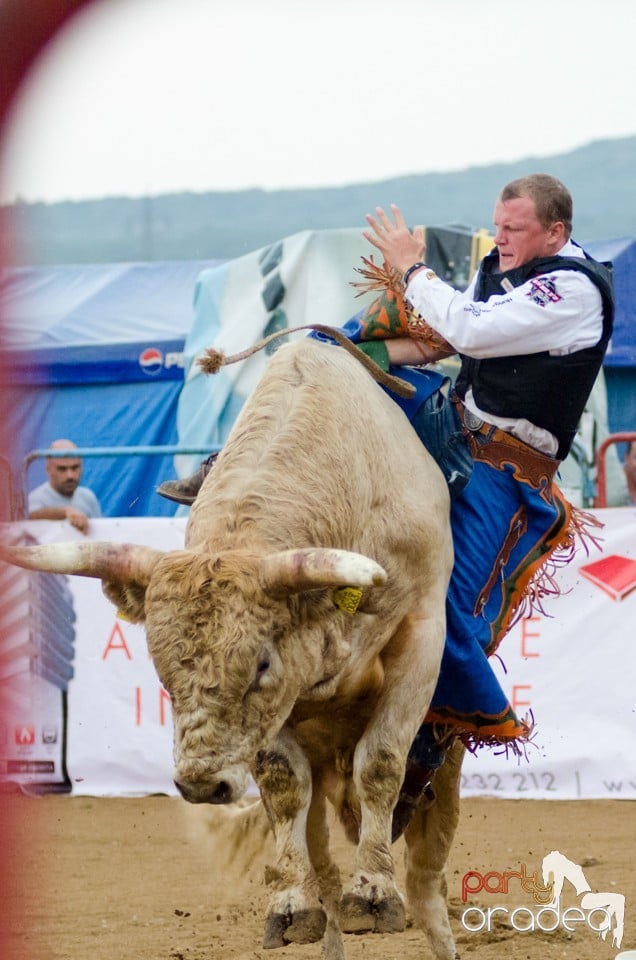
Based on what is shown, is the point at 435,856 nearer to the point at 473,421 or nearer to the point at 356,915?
the point at 356,915

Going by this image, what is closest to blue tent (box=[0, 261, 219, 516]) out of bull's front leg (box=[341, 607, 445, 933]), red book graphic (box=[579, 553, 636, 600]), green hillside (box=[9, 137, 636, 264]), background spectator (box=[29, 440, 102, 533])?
background spectator (box=[29, 440, 102, 533])

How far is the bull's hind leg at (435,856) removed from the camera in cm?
477

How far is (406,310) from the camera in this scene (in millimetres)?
4332

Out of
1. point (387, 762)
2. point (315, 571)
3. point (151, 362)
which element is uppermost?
point (151, 362)

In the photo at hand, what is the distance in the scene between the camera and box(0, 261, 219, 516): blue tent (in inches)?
493

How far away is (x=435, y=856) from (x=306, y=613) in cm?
179

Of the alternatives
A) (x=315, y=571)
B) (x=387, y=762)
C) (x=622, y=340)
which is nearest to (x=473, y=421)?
(x=387, y=762)

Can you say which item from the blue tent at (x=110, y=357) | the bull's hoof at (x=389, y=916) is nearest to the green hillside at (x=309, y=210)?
the blue tent at (x=110, y=357)

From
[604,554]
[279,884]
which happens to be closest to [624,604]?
[604,554]

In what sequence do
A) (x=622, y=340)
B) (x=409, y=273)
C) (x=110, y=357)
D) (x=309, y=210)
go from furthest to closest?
(x=309, y=210) → (x=110, y=357) → (x=622, y=340) → (x=409, y=273)

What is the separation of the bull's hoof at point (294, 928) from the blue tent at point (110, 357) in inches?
299

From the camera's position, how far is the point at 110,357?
13477 mm

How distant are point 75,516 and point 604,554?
3101mm

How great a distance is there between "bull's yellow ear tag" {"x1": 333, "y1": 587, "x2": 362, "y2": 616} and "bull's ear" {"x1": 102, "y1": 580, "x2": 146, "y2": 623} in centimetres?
48
